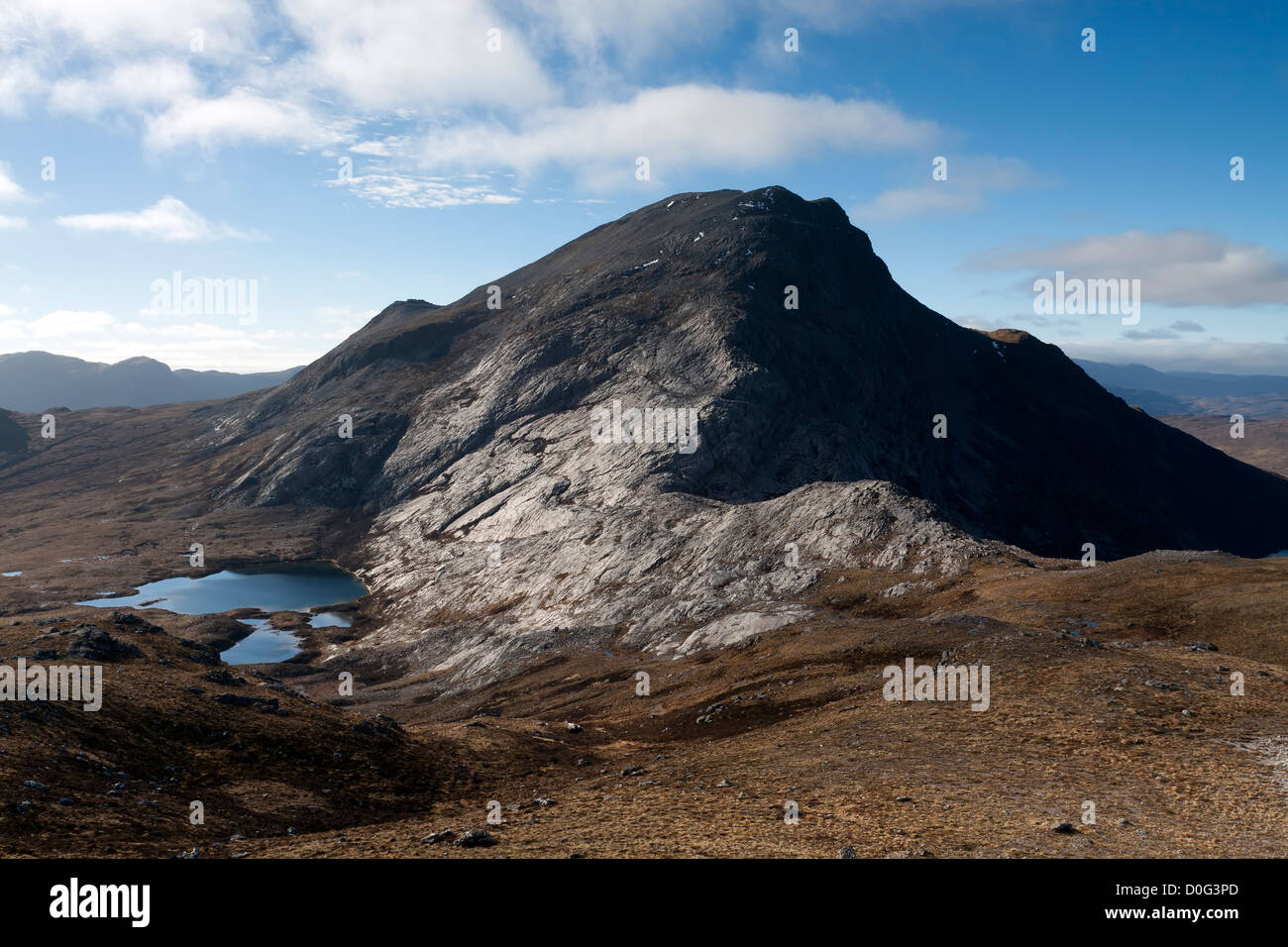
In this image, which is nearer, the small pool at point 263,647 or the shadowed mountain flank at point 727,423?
the small pool at point 263,647

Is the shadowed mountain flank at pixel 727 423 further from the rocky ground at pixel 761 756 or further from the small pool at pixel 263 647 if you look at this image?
the rocky ground at pixel 761 756

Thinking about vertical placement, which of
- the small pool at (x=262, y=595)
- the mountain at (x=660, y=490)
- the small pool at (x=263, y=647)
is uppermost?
the mountain at (x=660, y=490)

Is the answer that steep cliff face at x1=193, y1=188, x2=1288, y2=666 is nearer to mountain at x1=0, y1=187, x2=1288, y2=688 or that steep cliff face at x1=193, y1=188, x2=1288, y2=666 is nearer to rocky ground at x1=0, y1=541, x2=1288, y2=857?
mountain at x1=0, y1=187, x2=1288, y2=688

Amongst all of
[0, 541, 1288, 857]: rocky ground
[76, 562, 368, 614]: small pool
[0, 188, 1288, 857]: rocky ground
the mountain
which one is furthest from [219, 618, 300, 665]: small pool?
[0, 541, 1288, 857]: rocky ground

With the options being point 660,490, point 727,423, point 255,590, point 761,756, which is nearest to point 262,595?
point 255,590

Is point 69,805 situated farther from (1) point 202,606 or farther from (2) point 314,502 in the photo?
(2) point 314,502

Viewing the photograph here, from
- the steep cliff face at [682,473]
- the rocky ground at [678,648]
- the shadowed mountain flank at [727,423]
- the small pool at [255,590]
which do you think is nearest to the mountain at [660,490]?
the steep cliff face at [682,473]
